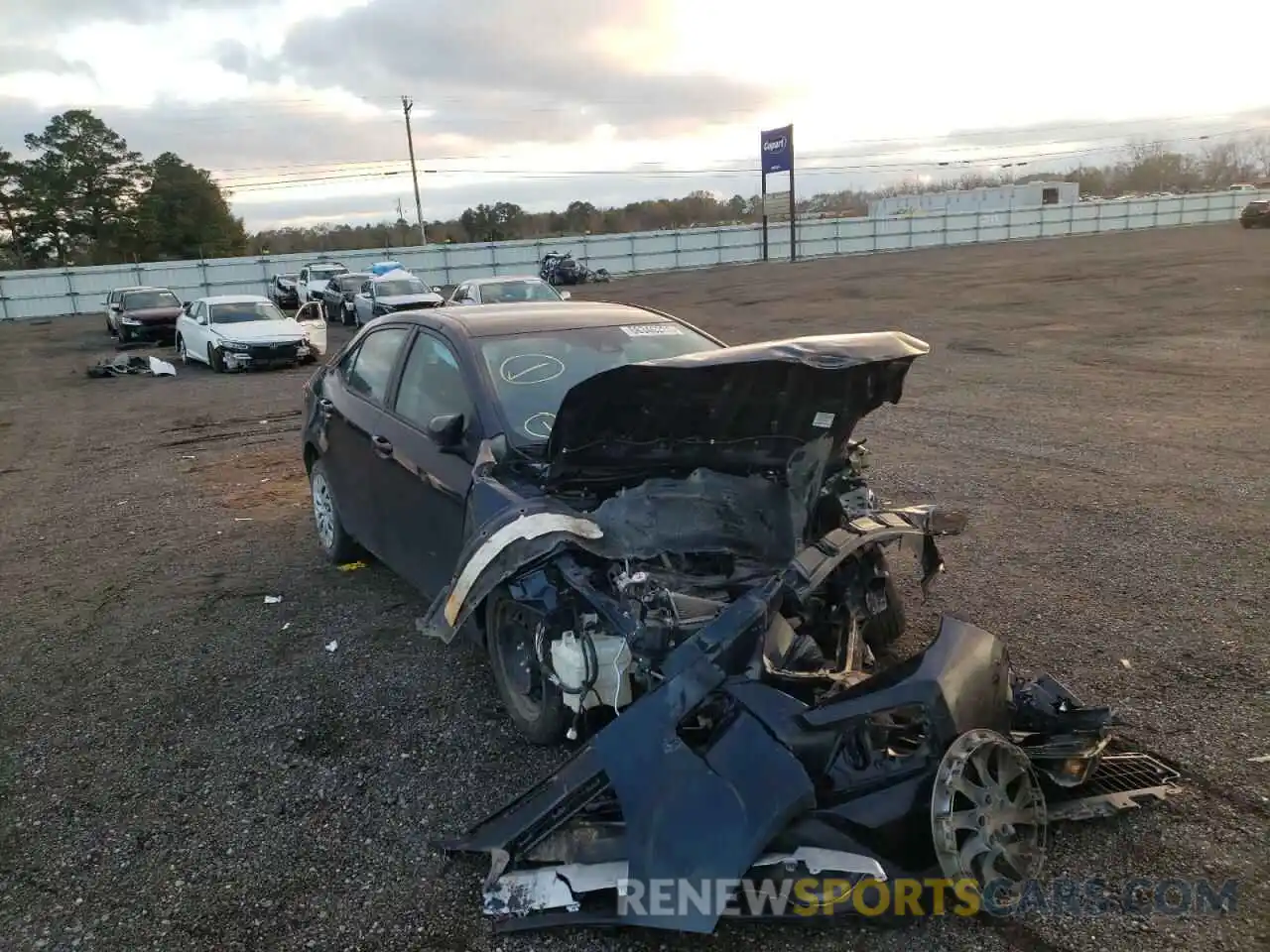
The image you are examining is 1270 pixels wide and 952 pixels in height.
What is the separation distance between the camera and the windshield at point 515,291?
18.5 meters

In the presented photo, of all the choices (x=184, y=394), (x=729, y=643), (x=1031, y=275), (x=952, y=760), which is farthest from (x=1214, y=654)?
(x=1031, y=275)

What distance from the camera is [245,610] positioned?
5.17 m

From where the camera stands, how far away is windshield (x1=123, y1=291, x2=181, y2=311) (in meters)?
22.7

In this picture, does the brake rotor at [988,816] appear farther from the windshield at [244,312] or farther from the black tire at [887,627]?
the windshield at [244,312]

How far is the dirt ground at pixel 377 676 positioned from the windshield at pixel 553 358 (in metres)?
1.28

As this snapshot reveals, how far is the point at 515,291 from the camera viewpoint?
18.7 metres

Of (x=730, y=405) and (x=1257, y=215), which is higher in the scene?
(x=730, y=405)

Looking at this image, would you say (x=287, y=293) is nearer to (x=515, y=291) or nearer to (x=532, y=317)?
(x=515, y=291)

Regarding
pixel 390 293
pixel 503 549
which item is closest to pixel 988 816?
pixel 503 549

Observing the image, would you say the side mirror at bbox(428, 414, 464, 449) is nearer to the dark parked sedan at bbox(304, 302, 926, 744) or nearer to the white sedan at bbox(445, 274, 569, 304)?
the dark parked sedan at bbox(304, 302, 926, 744)

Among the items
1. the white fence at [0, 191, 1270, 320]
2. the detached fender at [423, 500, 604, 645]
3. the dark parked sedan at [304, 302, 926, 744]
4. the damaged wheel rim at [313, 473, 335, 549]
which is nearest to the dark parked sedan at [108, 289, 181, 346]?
the damaged wheel rim at [313, 473, 335, 549]

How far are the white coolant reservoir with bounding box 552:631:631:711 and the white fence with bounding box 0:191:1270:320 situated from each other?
4203 cm

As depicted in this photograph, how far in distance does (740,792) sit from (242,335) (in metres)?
16.8

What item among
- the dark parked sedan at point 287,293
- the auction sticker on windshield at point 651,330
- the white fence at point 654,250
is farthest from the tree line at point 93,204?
the auction sticker on windshield at point 651,330
